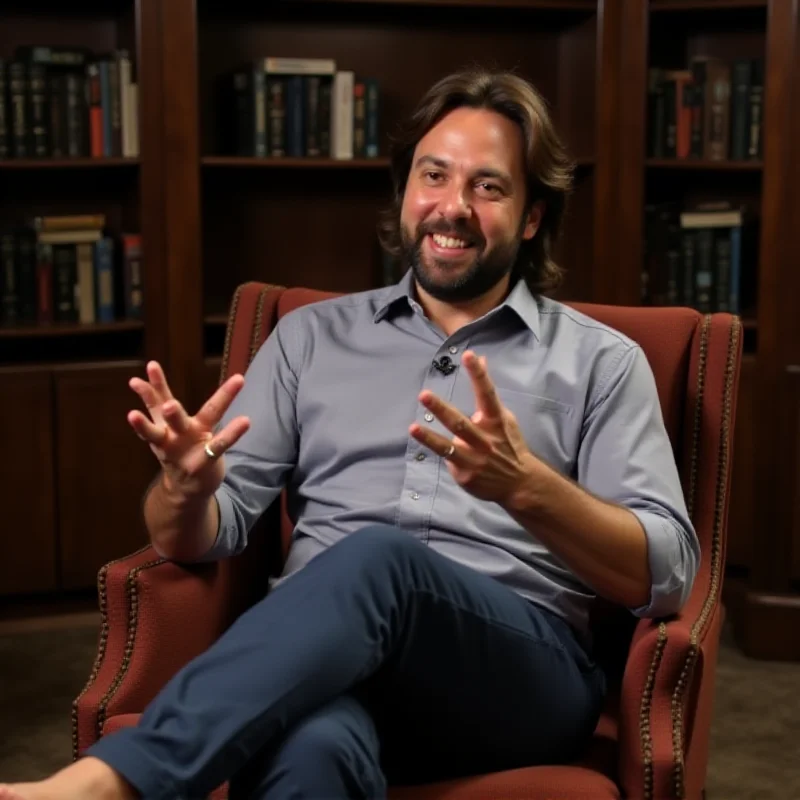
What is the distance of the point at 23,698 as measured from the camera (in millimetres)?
2891

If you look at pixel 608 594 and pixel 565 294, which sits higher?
pixel 565 294

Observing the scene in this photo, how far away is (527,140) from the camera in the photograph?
80.4 inches

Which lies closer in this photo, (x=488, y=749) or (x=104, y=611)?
(x=488, y=749)

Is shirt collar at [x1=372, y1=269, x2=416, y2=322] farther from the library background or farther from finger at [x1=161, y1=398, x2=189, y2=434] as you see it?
the library background

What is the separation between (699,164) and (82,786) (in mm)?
2382

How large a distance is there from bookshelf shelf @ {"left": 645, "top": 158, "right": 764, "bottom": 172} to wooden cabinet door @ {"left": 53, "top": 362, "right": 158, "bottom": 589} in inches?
52.0

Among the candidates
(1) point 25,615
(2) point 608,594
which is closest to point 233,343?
(2) point 608,594

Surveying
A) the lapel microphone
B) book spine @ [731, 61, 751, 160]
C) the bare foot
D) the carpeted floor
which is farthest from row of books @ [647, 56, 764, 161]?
the bare foot

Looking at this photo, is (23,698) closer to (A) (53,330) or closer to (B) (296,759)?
(A) (53,330)

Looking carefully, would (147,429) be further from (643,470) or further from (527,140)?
(527,140)

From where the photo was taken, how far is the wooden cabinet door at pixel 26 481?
10.4 feet

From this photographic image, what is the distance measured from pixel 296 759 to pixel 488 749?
28 centimetres

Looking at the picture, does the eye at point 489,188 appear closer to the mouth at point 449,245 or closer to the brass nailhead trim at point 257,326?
the mouth at point 449,245

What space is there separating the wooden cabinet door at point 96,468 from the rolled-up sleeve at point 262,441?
4.15ft
